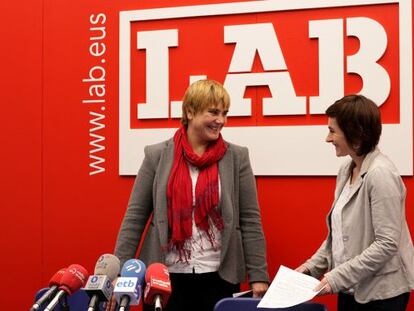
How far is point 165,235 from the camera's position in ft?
8.33

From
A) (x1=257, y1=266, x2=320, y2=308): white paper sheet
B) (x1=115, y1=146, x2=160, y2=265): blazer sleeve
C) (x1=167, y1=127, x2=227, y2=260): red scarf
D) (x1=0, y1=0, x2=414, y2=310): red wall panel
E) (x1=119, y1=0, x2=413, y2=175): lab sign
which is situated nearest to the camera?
(x1=257, y1=266, x2=320, y2=308): white paper sheet

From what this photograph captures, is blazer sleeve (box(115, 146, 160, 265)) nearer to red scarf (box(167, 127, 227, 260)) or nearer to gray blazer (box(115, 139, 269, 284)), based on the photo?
gray blazer (box(115, 139, 269, 284))

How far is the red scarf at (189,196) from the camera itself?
8.23 feet

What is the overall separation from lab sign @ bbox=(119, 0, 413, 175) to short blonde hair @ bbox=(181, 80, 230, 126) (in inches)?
22.5

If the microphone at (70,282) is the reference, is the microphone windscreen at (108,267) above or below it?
above

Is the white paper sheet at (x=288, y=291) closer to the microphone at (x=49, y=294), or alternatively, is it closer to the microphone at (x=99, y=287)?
the microphone at (x=99, y=287)

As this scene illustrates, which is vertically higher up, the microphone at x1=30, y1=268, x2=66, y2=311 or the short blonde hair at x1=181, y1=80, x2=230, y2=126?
the short blonde hair at x1=181, y1=80, x2=230, y2=126

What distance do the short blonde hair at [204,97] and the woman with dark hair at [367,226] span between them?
508mm

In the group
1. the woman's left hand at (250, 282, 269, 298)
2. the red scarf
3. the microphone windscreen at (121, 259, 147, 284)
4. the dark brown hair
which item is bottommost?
the woman's left hand at (250, 282, 269, 298)

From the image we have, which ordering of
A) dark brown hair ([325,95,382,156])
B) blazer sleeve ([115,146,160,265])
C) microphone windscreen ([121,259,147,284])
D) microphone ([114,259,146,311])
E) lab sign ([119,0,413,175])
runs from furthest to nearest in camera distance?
lab sign ([119,0,413,175]), blazer sleeve ([115,146,160,265]), dark brown hair ([325,95,382,156]), microphone windscreen ([121,259,147,284]), microphone ([114,259,146,311])

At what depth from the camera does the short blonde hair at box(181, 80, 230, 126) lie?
8.36ft

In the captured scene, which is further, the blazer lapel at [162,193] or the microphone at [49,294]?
the blazer lapel at [162,193]

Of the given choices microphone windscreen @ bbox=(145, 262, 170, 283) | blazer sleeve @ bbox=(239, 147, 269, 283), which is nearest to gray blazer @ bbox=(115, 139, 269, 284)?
blazer sleeve @ bbox=(239, 147, 269, 283)

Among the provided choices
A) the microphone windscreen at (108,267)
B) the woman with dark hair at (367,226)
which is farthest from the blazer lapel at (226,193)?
the microphone windscreen at (108,267)
